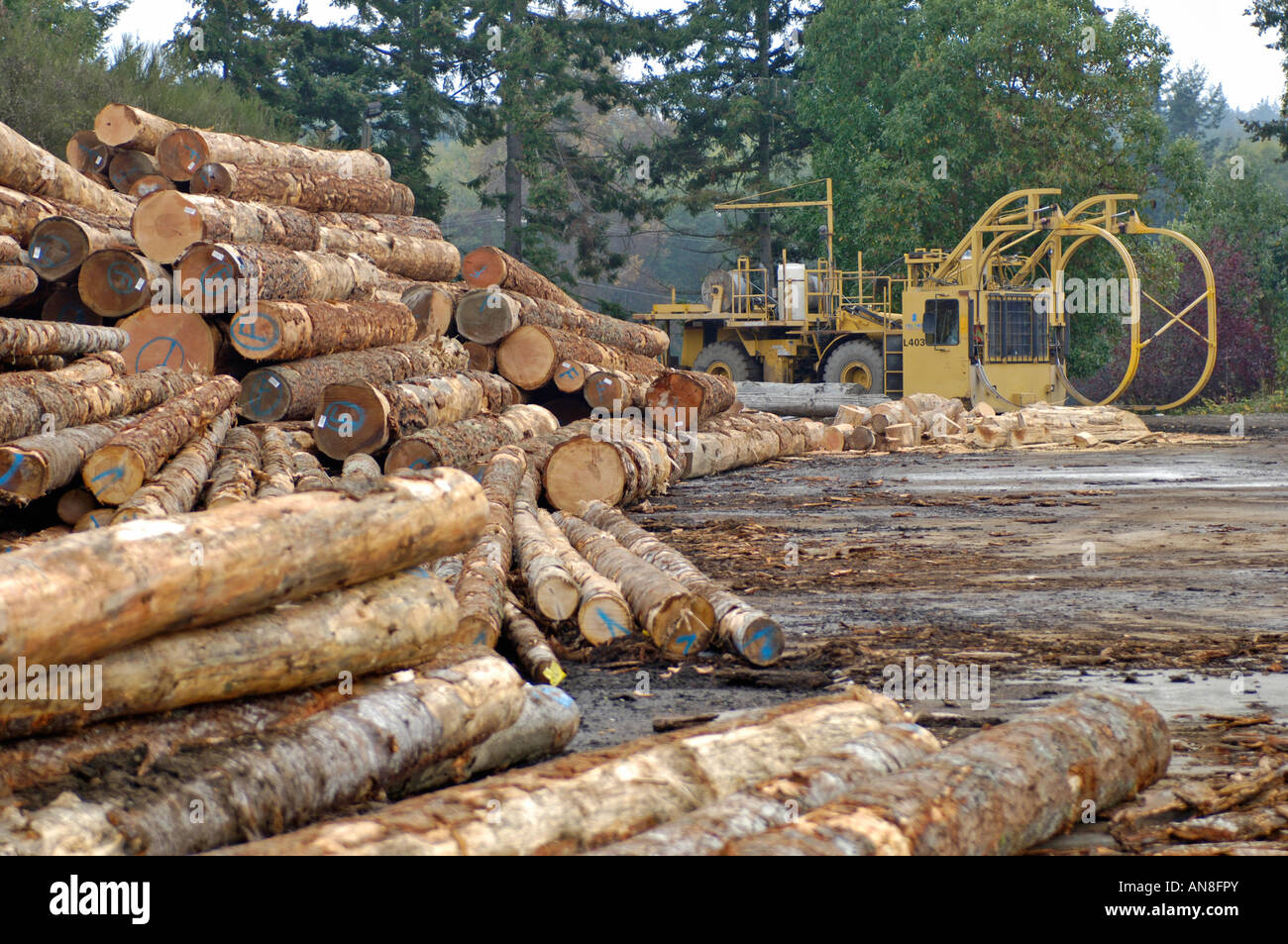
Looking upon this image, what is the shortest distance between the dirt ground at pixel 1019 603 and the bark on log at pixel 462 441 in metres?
1.61

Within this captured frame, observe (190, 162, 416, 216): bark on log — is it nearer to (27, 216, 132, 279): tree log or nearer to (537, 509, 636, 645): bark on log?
(27, 216, 132, 279): tree log

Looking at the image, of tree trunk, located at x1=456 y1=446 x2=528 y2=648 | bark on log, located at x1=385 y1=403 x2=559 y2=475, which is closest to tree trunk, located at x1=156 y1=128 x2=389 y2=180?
bark on log, located at x1=385 y1=403 x2=559 y2=475

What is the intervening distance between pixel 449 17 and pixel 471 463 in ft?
89.3

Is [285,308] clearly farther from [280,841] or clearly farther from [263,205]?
[280,841]

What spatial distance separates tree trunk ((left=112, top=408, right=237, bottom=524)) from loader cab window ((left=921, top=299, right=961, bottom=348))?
1638 centimetres

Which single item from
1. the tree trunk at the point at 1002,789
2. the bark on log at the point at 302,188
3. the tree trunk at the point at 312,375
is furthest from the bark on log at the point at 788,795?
the bark on log at the point at 302,188

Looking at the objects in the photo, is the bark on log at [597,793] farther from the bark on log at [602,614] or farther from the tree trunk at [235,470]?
the tree trunk at [235,470]

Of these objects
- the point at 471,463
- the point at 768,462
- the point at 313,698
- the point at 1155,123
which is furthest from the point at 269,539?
the point at 1155,123

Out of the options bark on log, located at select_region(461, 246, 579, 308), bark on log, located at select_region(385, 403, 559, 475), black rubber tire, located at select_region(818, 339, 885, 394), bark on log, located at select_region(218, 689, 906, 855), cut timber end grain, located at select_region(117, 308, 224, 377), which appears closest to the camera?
bark on log, located at select_region(218, 689, 906, 855)

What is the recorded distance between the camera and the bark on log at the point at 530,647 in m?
5.40

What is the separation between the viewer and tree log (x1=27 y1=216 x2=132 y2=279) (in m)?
11.3

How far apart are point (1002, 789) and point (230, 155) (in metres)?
13.7

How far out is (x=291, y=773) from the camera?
3.51 meters

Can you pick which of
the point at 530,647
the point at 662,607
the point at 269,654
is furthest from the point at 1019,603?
the point at 269,654
